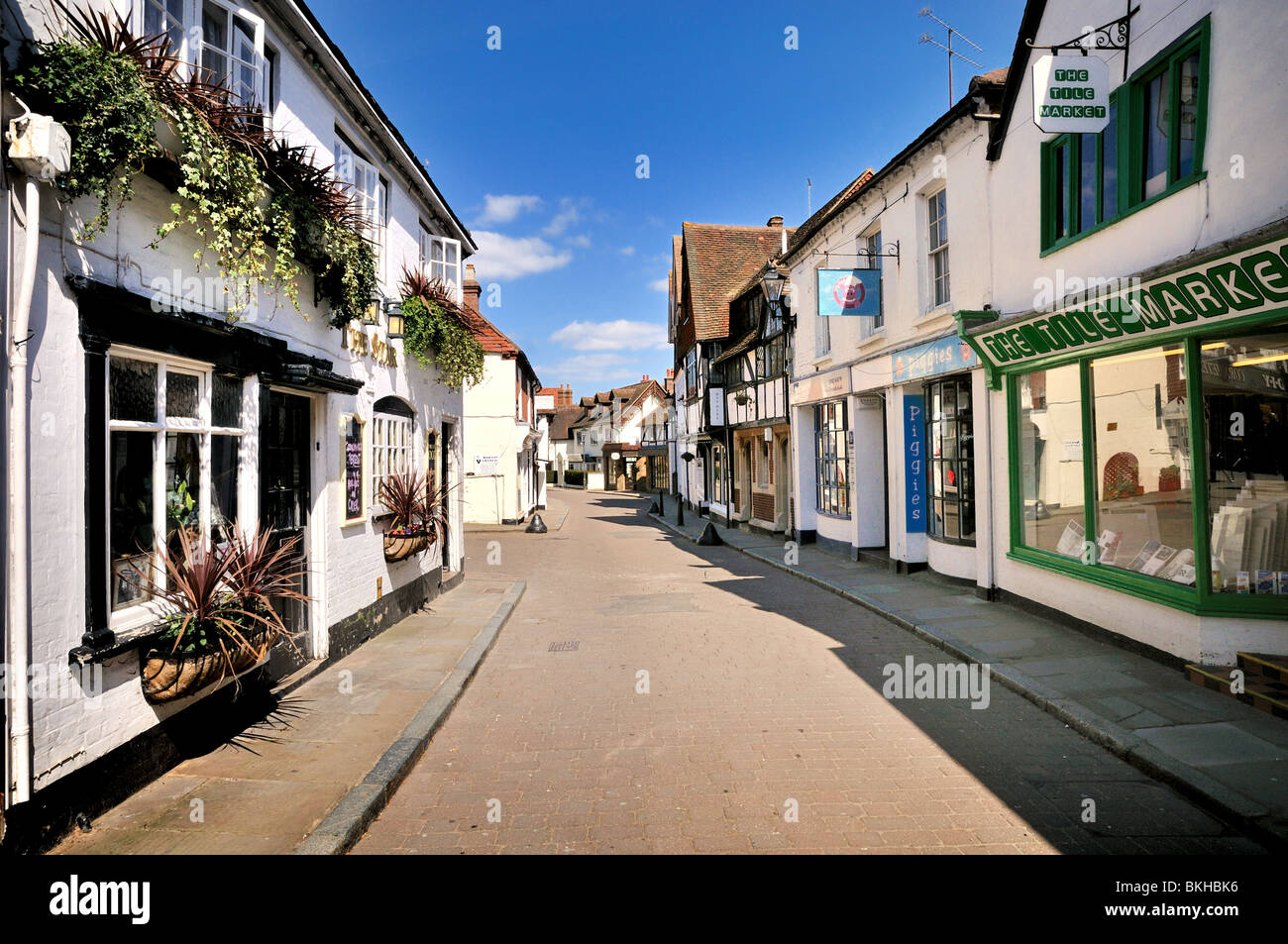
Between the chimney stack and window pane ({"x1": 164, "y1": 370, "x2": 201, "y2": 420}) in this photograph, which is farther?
the chimney stack

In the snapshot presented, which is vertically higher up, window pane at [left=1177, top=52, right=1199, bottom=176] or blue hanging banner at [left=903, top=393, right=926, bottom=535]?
window pane at [left=1177, top=52, right=1199, bottom=176]

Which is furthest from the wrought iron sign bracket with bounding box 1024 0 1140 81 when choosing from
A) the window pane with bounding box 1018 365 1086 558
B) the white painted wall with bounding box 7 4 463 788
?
the white painted wall with bounding box 7 4 463 788

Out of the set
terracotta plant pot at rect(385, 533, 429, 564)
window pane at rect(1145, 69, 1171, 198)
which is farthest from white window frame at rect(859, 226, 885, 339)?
terracotta plant pot at rect(385, 533, 429, 564)

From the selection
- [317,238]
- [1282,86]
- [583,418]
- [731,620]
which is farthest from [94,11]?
[583,418]

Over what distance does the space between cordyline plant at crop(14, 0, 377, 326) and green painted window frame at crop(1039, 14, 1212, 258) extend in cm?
740

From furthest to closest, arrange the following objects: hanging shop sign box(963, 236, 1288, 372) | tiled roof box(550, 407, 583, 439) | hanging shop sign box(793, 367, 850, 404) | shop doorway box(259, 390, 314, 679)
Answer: tiled roof box(550, 407, 583, 439) < hanging shop sign box(793, 367, 850, 404) < shop doorway box(259, 390, 314, 679) < hanging shop sign box(963, 236, 1288, 372)

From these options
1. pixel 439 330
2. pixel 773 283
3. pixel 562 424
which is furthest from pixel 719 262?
pixel 562 424

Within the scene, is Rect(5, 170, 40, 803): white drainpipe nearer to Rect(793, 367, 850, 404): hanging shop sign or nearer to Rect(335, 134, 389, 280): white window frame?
Rect(335, 134, 389, 280): white window frame

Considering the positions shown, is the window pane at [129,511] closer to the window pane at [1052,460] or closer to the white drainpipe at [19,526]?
the white drainpipe at [19,526]

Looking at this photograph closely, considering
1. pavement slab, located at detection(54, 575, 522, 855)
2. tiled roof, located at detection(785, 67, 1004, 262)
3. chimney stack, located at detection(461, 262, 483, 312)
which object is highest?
chimney stack, located at detection(461, 262, 483, 312)

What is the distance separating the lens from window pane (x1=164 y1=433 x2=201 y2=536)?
16.1 ft

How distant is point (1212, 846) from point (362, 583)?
778 cm

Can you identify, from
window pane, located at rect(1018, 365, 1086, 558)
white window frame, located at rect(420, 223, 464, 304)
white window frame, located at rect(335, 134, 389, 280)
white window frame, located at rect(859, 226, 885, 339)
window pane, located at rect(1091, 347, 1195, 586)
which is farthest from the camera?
white window frame, located at rect(859, 226, 885, 339)
